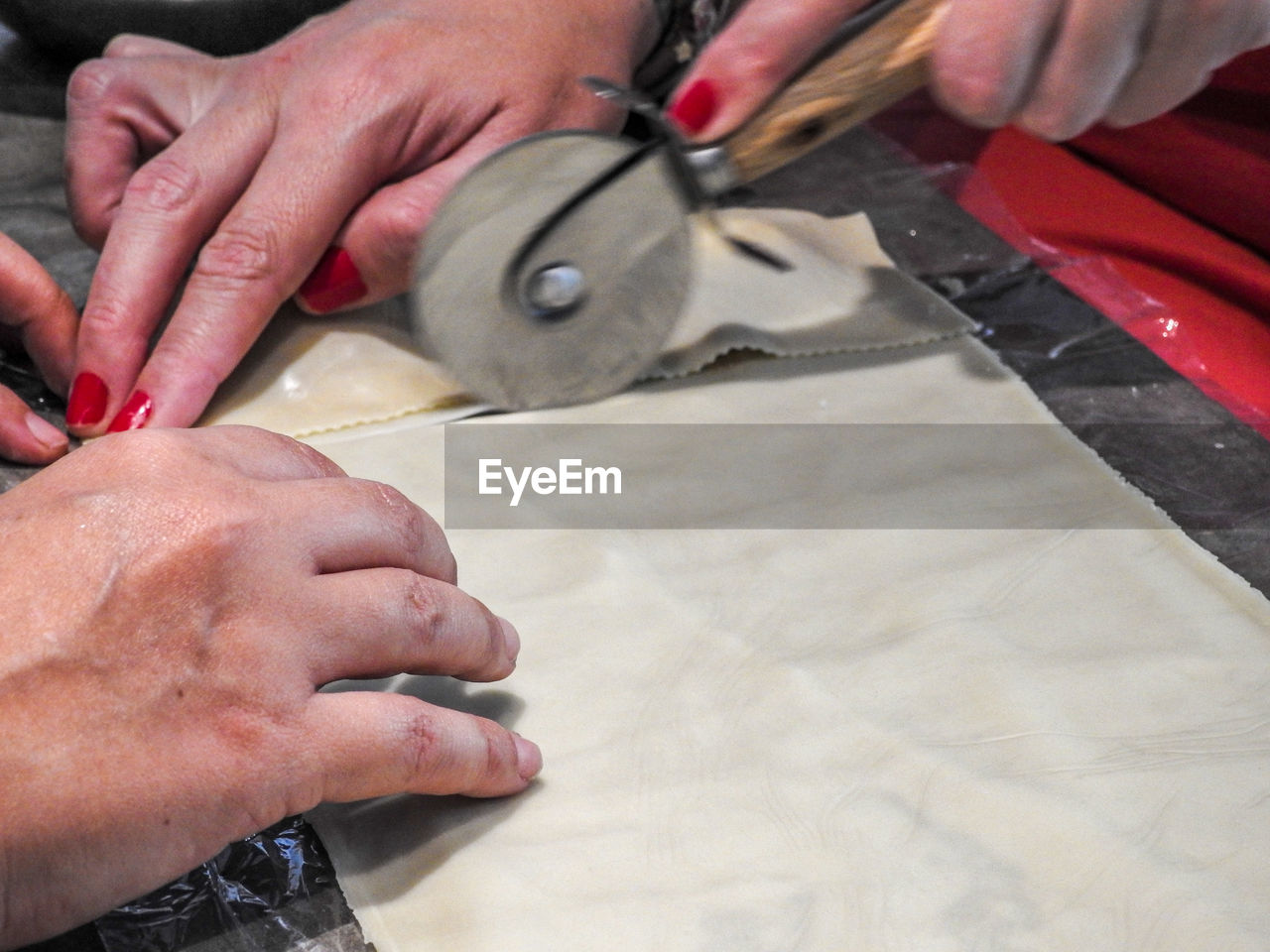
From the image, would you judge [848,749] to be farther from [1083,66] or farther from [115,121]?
[115,121]

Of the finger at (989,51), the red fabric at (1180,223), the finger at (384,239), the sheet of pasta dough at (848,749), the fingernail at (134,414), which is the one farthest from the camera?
the red fabric at (1180,223)

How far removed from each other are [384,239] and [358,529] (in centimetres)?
50

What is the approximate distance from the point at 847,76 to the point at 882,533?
1.30 ft

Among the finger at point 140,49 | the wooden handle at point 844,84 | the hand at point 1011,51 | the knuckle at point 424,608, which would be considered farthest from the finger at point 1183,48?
the finger at point 140,49

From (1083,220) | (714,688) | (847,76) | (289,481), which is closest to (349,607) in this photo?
(289,481)

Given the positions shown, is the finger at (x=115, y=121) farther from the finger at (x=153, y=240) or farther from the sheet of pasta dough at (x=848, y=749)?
the sheet of pasta dough at (x=848, y=749)

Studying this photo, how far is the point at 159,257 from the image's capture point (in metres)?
1.08

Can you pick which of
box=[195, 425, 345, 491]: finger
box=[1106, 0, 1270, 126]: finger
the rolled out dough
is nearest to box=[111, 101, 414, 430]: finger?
the rolled out dough

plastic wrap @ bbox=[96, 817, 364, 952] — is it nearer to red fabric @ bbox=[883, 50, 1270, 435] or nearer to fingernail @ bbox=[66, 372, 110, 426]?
fingernail @ bbox=[66, 372, 110, 426]

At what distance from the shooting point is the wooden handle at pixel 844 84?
3.01 feet

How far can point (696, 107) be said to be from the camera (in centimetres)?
94

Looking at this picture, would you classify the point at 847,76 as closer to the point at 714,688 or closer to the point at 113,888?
the point at 714,688
